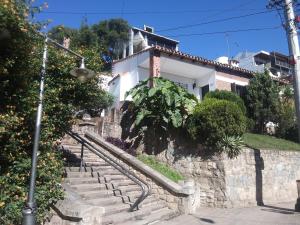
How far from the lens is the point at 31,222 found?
622 centimetres

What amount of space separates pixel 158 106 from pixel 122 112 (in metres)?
1.98

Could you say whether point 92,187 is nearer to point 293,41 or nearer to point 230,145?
point 230,145

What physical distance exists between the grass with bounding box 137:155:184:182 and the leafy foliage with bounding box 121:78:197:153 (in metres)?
0.59

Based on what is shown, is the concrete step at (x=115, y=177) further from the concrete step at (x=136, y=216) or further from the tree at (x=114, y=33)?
the tree at (x=114, y=33)

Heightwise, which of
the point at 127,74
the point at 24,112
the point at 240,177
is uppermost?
the point at 127,74

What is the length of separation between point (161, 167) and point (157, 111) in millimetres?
2411

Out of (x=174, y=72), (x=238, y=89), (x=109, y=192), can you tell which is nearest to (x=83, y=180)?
(x=109, y=192)

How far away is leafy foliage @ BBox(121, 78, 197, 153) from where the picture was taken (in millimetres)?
14500

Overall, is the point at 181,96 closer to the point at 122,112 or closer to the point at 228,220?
the point at 122,112

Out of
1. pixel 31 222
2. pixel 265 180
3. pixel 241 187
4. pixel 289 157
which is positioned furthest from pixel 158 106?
pixel 31 222

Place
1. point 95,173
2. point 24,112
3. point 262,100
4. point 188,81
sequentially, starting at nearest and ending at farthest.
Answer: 1. point 24,112
2. point 95,173
3. point 262,100
4. point 188,81

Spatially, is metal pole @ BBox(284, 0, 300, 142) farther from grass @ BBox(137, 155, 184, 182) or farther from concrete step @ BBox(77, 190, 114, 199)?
concrete step @ BBox(77, 190, 114, 199)

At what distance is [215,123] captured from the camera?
527 inches

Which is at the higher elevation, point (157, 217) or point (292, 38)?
point (292, 38)
